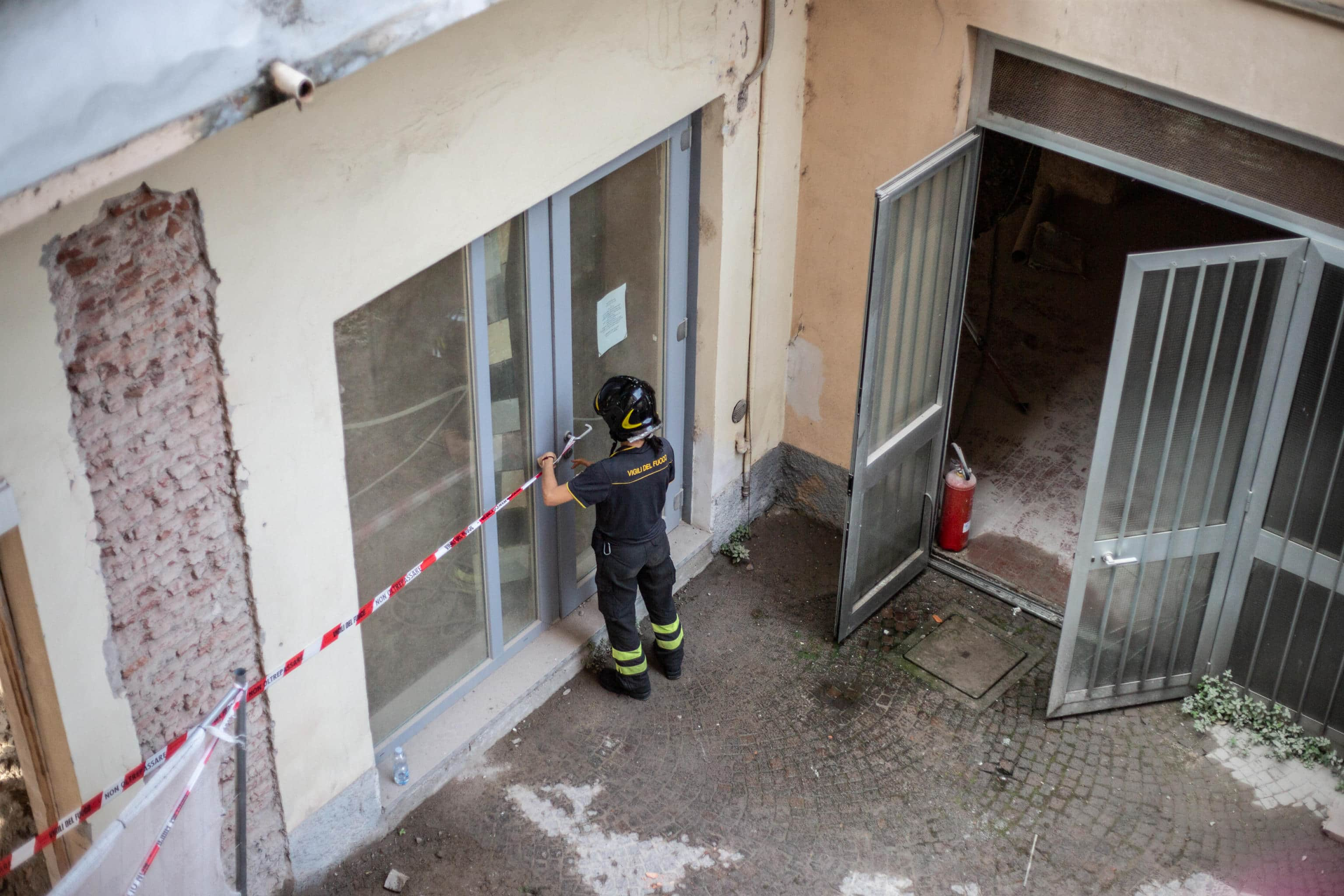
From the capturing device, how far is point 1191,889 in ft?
20.0

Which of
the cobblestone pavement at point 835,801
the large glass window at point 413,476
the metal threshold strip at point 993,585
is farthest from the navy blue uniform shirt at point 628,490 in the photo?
the metal threshold strip at point 993,585

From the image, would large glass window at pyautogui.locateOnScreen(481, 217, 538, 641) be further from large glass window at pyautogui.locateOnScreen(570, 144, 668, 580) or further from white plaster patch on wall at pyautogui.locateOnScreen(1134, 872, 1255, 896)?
white plaster patch on wall at pyautogui.locateOnScreen(1134, 872, 1255, 896)

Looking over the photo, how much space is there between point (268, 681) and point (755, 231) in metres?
3.58

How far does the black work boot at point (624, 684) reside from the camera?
22.9ft

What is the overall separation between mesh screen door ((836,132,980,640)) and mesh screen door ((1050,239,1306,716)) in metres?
1.14

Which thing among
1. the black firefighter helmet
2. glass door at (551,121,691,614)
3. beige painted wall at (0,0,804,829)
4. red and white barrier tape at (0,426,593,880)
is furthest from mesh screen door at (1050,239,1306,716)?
red and white barrier tape at (0,426,593,880)

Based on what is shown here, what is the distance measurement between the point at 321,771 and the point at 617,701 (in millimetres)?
1804

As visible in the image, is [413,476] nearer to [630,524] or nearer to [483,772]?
[630,524]

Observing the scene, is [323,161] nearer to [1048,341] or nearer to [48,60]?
[48,60]

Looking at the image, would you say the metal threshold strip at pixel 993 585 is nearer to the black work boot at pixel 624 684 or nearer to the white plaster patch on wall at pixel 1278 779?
the white plaster patch on wall at pixel 1278 779

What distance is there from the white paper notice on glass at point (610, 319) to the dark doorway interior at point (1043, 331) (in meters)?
2.68

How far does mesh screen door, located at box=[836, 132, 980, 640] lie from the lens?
643 cm

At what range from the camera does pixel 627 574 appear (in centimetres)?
666

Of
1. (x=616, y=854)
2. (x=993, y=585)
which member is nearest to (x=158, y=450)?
(x=616, y=854)
